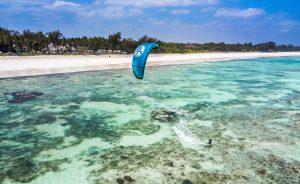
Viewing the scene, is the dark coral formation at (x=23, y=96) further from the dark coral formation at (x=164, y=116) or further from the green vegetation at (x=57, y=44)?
the green vegetation at (x=57, y=44)

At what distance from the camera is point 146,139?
41.0ft

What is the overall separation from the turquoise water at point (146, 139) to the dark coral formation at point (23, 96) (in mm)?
512

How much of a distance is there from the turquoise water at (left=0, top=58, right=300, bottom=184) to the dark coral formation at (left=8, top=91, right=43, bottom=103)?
512mm

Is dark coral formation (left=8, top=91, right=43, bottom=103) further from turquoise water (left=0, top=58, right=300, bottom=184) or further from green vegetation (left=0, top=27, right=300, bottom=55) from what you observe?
green vegetation (left=0, top=27, right=300, bottom=55)

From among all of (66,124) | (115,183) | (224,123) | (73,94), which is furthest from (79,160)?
(73,94)

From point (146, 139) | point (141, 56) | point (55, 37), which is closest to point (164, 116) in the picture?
point (146, 139)

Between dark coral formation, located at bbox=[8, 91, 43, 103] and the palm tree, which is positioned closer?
dark coral formation, located at bbox=[8, 91, 43, 103]

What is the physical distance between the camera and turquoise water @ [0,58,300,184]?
9320 mm

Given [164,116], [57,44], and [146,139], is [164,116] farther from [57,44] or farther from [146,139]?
[57,44]

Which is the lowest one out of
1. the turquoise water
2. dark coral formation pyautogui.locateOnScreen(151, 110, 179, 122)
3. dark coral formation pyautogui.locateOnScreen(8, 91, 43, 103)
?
the turquoise water

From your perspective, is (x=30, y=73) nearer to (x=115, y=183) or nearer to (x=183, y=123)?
(x=183, y=123)

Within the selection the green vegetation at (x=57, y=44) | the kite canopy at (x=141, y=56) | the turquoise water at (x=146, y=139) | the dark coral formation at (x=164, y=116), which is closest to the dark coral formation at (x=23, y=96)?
the turquoise water at (x=146, y=139)

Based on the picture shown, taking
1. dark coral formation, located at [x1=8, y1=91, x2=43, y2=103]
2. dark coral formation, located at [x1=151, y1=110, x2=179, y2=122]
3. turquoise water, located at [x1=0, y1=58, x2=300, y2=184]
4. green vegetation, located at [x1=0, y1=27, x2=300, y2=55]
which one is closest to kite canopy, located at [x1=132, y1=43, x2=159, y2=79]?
turquoise water, located at [x1=0, y1=58, x2=300, y2=184]

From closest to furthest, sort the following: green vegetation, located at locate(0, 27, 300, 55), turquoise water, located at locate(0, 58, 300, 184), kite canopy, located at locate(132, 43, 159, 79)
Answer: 1. turquoise water, located at locate(0, 58, 300, 184)
2. kite canopy, located at locate(132, 43, 159, 79)
3. green vegetation, located at locate(0, 27, 300, 55)
